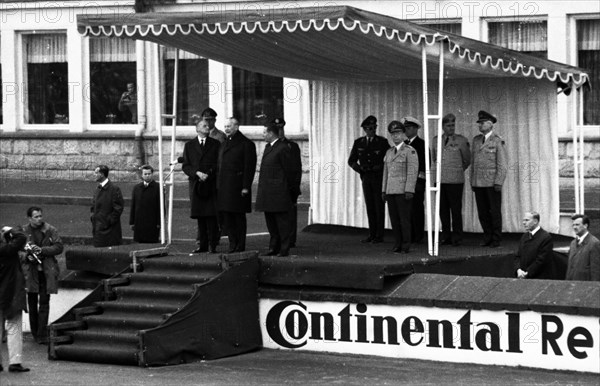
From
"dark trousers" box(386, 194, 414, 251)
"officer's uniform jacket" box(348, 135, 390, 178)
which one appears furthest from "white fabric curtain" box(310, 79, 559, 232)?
"dark trousers" box(386, 194, 414, 251)

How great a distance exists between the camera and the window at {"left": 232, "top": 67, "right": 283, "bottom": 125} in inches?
1187

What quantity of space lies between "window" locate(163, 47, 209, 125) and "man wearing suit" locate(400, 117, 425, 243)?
431 inches

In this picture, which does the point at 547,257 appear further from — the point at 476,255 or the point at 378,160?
the point at 378,160

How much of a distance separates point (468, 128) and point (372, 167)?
162 centimetres

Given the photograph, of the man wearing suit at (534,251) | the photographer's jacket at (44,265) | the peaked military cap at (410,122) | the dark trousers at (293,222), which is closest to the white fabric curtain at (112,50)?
the dark trousers at (293,222)

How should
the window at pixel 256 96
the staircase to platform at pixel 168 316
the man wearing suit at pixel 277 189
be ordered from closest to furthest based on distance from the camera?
the staircase to platform at pixel 168 316 < the man wearing suit at pixel 277 189 < the window at pixel 256 96

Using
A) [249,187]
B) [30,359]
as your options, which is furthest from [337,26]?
[30,359]

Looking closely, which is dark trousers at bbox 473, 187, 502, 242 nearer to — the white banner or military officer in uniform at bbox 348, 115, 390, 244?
military officer in uniform at bbox 348, 115, 390, 244

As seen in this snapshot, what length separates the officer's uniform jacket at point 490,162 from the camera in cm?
1975

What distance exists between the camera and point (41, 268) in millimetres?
18281

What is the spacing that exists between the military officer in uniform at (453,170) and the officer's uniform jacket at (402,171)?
1.10m

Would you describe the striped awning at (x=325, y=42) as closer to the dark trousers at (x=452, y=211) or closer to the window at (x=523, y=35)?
the dark trousers at (x=452, y=211)

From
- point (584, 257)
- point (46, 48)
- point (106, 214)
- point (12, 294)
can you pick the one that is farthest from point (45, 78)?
point (584, 257)

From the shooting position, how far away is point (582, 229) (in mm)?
16891
